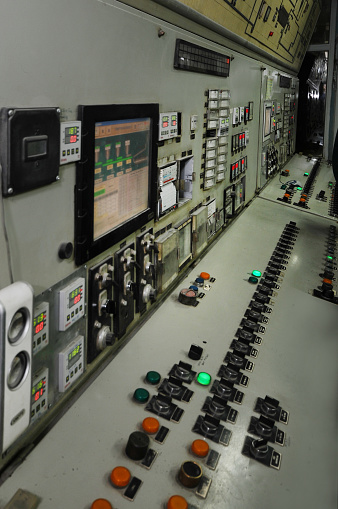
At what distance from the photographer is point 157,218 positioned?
2.05 meters

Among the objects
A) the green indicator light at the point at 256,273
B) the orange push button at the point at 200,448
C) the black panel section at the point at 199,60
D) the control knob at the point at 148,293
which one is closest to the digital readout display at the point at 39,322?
the orange push button at the point at 200,448

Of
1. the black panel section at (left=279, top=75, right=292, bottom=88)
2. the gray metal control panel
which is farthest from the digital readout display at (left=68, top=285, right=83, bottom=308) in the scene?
the black panel section at (left=279, top=75, right=292, bottom=88)

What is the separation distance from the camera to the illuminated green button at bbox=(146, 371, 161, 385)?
1534mm

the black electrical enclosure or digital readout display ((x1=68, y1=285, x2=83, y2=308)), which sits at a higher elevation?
the black electrical enclosure

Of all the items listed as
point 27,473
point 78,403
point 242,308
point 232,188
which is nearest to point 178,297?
point 242,308

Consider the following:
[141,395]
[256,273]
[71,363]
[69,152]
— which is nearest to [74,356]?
[71,363]

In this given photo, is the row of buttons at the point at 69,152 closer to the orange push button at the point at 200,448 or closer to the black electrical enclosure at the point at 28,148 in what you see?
the black electrical enclosure at the point at 28,148

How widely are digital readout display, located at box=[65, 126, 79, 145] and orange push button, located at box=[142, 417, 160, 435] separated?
2.92ft

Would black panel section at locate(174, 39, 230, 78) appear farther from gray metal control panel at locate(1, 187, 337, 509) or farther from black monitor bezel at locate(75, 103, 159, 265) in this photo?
gray metal control panel at locate(1, 187, 337, 509)

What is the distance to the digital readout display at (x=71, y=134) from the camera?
1.24 metres

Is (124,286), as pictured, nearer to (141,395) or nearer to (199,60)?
(141,395)

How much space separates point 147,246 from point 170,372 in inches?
22.8

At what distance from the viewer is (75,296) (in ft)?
4.61

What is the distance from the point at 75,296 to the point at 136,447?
1.64 feet
